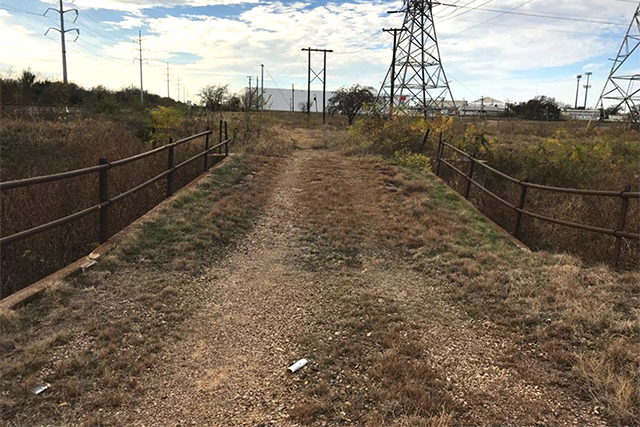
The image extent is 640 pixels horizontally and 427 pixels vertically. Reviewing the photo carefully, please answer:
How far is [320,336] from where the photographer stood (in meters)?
3.59

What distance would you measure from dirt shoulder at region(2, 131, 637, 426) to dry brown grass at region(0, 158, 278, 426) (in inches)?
0.5

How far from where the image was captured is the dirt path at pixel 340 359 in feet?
8.64

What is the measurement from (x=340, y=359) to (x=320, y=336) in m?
0.40

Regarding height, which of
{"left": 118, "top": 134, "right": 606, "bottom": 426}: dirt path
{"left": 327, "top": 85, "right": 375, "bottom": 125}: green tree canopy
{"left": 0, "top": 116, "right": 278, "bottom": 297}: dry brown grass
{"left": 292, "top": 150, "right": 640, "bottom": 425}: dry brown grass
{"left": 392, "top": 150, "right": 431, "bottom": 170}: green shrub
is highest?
{"left": 327, "top": 85, "right": 375, "bottom": 125}: green tree canopy

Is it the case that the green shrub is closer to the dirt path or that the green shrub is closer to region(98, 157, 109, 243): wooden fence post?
the dirt path

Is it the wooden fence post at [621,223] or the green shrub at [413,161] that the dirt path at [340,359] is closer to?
the wooden fence post at [621,223]

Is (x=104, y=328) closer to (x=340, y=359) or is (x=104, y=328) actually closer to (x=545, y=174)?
(x=340, y=359)

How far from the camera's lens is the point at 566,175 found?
42.9 feet

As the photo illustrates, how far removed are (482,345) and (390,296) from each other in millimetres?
1124

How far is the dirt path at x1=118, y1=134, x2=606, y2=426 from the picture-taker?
2.63 metres

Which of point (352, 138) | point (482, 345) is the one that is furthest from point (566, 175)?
point (482, 345)

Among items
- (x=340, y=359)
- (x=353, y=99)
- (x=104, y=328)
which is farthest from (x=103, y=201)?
(x=353, y=99)

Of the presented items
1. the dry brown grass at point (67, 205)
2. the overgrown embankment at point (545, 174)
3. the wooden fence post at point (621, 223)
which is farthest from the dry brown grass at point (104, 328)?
the overgrown embankment at point (545, 174)

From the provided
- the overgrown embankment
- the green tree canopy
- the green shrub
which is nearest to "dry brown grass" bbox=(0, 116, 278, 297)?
the green shrub
